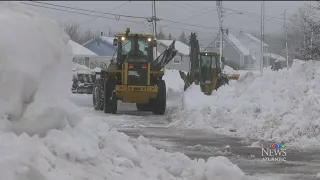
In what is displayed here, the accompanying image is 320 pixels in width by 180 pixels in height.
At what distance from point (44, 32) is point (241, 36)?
97.9 m

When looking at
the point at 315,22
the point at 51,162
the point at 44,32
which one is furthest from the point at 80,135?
the point at 315,22

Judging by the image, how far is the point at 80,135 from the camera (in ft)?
22.2

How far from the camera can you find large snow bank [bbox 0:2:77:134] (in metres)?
6.34

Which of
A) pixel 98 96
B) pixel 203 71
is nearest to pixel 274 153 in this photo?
pixel 98 96

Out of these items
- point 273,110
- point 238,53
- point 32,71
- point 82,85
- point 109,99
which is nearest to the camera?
point 32,71

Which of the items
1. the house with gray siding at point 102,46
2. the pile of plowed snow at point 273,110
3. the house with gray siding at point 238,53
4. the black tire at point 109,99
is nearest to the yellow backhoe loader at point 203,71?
the black tire at point 109,99

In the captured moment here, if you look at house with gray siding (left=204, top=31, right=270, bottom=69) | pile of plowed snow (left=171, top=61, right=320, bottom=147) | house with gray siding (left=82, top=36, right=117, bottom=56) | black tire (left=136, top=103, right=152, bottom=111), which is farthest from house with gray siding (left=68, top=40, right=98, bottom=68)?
pile of plowed snow (left=171, top=61, right=320, bottom=147)

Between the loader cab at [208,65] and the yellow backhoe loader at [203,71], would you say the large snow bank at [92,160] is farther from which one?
the loader cab at [208,65]

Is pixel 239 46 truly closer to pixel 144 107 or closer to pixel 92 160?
pixel 144 107

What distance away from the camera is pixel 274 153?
10.7m

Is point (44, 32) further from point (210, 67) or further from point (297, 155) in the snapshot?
point (210, 67)

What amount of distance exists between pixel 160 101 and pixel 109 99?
1936mm

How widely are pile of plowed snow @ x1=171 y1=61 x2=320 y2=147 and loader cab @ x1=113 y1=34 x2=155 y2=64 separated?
10.4ft

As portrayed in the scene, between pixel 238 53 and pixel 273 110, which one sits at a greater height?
pixel 238 53
